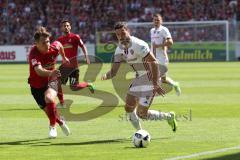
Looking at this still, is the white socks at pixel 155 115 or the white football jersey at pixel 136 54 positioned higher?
the white football jersey at pixel 136 54

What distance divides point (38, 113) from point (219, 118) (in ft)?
15.4

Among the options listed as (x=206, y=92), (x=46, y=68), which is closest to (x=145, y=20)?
(x=206, y=92)

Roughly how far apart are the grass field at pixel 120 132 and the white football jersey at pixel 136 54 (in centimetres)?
128

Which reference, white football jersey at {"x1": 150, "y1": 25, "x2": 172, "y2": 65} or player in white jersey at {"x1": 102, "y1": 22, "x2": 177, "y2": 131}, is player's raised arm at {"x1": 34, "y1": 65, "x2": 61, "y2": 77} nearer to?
player in white jersey at {"x1": 102, "y1": 22, "x2": 177, "y2": 131}

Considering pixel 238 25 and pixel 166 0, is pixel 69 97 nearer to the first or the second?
pixel 238 25

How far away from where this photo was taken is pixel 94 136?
12117 mm

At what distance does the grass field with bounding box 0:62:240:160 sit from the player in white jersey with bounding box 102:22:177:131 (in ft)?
1.74

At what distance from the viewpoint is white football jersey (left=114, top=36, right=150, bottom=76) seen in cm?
1103

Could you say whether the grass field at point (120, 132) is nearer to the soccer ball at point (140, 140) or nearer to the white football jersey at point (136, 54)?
the soccer ball at point (140, 140)

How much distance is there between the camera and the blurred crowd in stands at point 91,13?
49.2 m

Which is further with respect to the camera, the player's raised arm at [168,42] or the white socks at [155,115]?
the player's raised arm at [168,42]

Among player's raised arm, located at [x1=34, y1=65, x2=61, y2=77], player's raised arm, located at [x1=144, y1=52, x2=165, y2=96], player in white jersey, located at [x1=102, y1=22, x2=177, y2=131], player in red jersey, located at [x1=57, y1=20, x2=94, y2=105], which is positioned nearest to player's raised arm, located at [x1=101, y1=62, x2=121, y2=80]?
player in white jersey, located at [x1=102, y1=22, x2=177, y2=131]

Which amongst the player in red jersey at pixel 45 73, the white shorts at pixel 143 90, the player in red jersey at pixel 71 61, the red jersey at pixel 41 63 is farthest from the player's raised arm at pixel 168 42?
the white shorts at pixel 143 90

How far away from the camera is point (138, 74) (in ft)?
38.3
